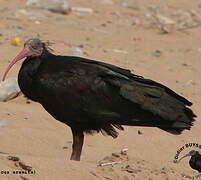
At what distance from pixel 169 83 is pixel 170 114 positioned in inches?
193

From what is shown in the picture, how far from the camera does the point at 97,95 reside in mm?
6289

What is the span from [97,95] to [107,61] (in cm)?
537

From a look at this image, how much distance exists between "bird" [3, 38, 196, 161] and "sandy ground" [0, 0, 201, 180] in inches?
21.1

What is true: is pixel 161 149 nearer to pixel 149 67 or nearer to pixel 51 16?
pixel 149 67

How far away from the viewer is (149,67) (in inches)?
480

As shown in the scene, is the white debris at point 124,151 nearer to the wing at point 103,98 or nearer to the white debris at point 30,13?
the wing at point 103,98

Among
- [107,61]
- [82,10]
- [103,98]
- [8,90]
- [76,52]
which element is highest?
[103,98]

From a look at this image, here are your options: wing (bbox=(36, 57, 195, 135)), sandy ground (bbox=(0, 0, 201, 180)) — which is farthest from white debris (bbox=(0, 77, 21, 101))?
wing (bbox=(36, 57, 195, 135))

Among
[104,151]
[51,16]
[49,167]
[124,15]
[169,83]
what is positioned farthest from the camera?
[124,15]

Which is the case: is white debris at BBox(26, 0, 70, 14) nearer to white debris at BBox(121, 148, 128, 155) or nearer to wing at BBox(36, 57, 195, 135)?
white debris at BBox(121, 148, 128, 155)

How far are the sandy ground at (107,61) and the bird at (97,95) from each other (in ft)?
1.76

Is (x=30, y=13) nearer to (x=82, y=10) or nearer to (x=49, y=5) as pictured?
(x=49, y=5)

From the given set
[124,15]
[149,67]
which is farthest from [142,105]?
[124,15]

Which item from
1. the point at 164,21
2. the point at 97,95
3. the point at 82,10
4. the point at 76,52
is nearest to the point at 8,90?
the point at 97,95
